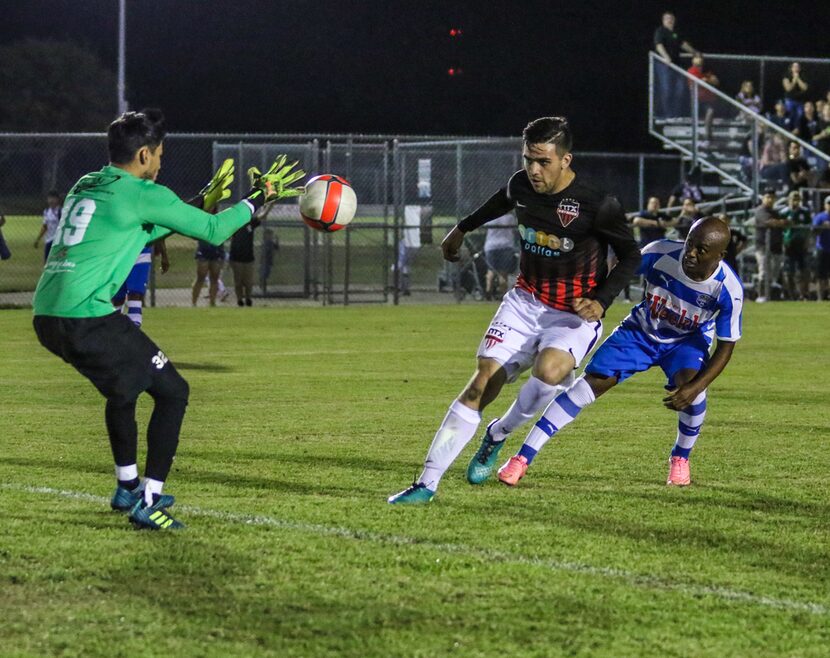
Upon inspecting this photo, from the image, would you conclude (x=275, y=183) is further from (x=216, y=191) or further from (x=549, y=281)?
(x=549, y=281)

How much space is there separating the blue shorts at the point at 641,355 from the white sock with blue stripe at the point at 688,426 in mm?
213

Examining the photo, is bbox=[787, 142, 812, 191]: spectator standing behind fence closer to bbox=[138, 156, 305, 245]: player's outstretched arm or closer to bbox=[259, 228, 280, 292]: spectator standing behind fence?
bbox=[259, 228, 280, 292]: spectator standing behind fence

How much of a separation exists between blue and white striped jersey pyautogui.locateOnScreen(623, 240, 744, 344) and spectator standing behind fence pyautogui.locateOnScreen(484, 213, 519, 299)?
1752cm

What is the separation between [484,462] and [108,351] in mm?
2547

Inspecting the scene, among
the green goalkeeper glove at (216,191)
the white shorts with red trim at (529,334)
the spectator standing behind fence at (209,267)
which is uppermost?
the green goalkeeper glove at (216,191)

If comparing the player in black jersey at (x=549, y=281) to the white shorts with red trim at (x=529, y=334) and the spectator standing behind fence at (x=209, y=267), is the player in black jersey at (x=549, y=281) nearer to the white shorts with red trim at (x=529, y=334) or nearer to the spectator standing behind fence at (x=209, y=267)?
the white shorts with red trim at (x=529, y=334)

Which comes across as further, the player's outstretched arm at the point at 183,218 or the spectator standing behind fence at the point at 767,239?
the spectator standing behind fence at the point at 767,239

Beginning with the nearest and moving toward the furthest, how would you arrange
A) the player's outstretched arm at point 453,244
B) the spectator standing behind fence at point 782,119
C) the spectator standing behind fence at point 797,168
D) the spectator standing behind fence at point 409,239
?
1. the player's outstretched arm at point 453,244
2. the spectator standing behind fence at point 409,239
3. the spectator standing behind fence at point 797,168
4. the spectator standing behind fence at point 782,119

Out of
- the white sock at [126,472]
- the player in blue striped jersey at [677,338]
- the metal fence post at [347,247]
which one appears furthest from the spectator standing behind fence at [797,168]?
the white sock at [126,472]

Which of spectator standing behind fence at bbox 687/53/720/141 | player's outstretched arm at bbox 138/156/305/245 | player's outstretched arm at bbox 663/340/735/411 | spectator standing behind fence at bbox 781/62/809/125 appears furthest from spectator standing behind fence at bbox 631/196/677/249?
player's outstretched arm at bbox 138/156/305/245

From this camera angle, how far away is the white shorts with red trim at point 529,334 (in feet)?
26.0

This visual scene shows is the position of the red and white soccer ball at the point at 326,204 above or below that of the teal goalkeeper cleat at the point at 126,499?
above

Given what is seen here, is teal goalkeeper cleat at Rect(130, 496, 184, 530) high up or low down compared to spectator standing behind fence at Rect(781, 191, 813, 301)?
up

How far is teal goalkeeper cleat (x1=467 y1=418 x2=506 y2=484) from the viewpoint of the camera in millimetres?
8289
